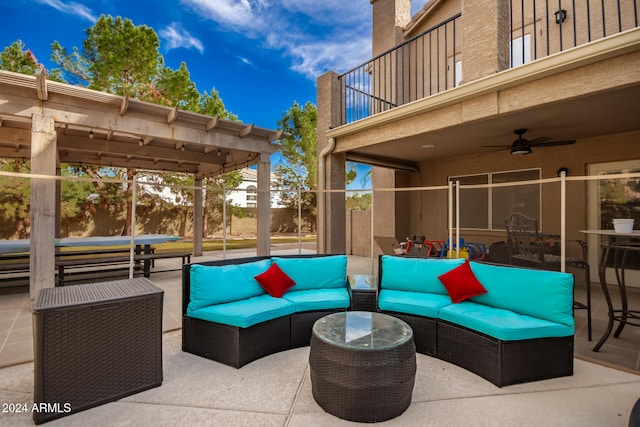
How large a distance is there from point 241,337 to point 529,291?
2.66 metres

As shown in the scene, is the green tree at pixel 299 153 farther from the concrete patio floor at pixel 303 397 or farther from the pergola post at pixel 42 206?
the concrete patio floor at pixel 303 397

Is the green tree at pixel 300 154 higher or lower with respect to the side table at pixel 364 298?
higher

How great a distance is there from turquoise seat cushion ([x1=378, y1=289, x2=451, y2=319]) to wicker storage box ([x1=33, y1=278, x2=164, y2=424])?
7.23ft

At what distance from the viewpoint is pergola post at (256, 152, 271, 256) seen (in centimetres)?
668

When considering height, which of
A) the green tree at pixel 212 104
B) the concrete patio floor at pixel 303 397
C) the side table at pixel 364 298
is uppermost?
the green tree at pixel 212 104

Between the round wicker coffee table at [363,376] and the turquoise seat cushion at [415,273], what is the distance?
1.43 meters

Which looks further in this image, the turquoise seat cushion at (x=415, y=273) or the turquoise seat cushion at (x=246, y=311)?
the turquoise seat cushion at (x=415, y=273)

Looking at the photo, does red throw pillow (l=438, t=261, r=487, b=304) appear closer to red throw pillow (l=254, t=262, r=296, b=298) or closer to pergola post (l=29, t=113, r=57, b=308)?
red throw pillow (l=254, t=262, r=296, b=298)

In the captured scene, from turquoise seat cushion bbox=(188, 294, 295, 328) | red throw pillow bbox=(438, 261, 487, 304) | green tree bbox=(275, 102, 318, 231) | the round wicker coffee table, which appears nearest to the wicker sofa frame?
turquoise seat cushion bbox=(188, 294, 295, 328)

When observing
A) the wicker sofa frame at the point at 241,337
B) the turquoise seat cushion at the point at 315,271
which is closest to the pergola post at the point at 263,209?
the turquoise seat cushion at the point at 315,271

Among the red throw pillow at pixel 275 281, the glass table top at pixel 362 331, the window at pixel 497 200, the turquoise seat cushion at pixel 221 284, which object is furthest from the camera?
the window at pixel 497 200

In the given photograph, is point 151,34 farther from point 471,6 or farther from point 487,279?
→ point 487,279

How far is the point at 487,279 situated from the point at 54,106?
5.95 m

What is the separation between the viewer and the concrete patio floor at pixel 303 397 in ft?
7.15
